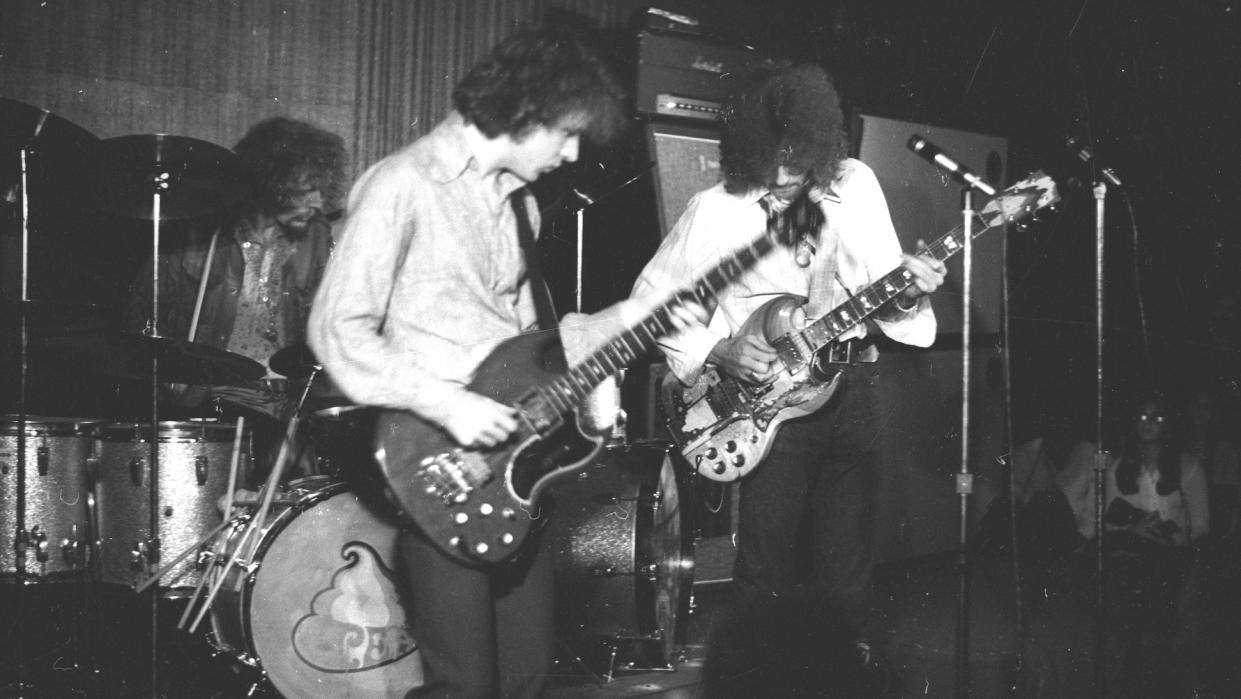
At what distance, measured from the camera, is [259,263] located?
3311mm

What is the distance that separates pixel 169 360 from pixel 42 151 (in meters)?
0.67

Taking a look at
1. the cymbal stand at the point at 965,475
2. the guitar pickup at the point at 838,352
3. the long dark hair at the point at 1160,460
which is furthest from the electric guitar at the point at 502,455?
the long dark hair at the point at 1160,460

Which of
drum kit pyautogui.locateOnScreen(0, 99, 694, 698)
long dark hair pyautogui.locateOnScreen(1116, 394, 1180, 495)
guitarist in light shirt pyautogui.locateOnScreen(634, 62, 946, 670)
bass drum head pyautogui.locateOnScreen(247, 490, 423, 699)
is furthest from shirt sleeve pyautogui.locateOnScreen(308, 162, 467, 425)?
long dark hair pyautogui.locateOnScreen(1116, 394, 1180, 495)

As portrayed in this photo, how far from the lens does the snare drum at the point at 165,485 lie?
3246 mm

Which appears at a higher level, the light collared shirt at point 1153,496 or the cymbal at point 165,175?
the cymbal at point 165,175

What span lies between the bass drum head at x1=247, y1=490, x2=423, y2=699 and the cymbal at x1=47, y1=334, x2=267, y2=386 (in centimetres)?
42

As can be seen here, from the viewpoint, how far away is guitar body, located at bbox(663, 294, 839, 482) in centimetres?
290

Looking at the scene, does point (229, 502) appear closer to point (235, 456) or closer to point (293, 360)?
point (235, 456)

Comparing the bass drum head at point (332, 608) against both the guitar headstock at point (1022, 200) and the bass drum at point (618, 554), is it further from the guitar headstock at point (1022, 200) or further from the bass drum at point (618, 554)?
the guitar headstock at point (1022, 200)

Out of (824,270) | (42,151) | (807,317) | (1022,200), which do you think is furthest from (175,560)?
(1022,200)

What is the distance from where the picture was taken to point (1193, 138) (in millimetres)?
4742

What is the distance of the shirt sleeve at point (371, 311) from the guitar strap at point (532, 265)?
0.32 m

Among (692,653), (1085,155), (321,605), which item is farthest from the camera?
(692,653)

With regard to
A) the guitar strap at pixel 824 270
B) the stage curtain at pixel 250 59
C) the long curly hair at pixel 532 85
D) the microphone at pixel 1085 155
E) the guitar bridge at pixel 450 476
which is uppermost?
the stage curtain at pixel 250 59
